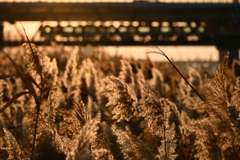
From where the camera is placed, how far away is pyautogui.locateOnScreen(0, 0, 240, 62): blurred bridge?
3834cm

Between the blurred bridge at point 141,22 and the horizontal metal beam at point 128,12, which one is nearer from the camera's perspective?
the blurred bridge at point 141,22

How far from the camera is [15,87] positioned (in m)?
6.86

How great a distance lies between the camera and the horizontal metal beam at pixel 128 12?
46.6 metres

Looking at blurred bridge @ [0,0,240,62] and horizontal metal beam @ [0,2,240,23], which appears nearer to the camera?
blurred bridge @ [0,0,240,62]

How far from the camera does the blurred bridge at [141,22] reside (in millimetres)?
38344

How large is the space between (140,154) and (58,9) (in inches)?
1873

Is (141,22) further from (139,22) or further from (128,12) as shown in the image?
(128,12)

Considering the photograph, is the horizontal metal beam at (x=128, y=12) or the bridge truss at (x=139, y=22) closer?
the bridge truss at (x=139, y=22)

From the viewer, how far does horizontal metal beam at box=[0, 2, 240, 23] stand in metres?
46.6

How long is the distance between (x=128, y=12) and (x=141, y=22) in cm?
572

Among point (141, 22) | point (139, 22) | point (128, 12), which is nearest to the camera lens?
point (139, 22)

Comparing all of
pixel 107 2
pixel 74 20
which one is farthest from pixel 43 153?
pixel 74 20

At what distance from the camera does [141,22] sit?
4947 cm

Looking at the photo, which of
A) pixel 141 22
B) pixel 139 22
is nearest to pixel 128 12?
pixel 141 22
